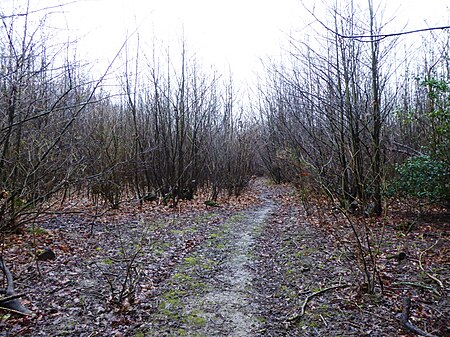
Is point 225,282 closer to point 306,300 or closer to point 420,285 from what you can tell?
point 306,300

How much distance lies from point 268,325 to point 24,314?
265cm

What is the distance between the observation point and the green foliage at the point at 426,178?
787cm

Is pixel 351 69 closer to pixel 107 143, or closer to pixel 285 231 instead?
pixel 285 231

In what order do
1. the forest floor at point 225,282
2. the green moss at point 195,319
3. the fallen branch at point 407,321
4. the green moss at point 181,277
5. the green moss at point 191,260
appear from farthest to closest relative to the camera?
the green moss at point 191,260
the green moss at point 181,277
the green moss at point 195,319
the forest floor at point 225,282
the fallen branch at point 407,321

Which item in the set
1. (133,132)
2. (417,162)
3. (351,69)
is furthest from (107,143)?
(417,162)

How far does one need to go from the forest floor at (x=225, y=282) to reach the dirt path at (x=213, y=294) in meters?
0.01

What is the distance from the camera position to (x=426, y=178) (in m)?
8.08

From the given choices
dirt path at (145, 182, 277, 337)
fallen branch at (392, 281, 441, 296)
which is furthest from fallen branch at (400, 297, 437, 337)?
dirt path at (145, 182, 277, 337)

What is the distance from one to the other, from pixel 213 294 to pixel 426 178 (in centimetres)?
563

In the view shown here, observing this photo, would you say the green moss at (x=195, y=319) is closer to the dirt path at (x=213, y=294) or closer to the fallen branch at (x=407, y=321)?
the dirt path at (x=213, y=294)

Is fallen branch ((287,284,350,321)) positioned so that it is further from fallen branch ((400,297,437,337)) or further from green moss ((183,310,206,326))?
green moss ((183,310,206,326))

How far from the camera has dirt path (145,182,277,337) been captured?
409cm

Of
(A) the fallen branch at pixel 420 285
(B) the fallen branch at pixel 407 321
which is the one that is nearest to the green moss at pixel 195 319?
(B) the fallen branch at pixel 407 321

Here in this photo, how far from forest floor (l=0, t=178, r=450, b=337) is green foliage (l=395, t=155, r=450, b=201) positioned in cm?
72
